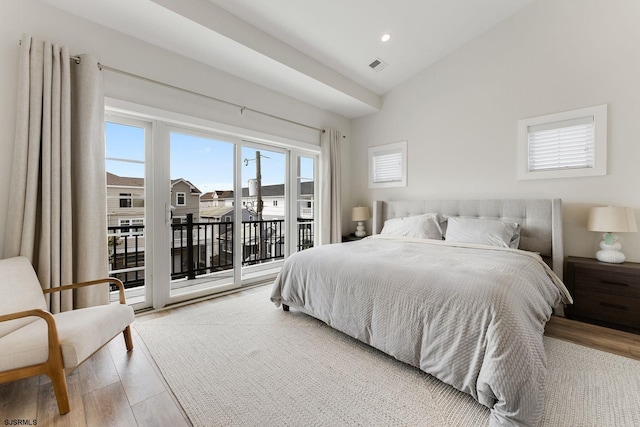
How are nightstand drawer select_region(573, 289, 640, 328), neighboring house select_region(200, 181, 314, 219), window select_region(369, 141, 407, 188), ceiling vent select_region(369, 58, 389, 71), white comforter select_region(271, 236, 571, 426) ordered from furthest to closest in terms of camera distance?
1. window select_region(369, 141, 407, 188)
2. ceiling vent select_region(369, 58, 389, 71)
3. neighboring house select_region(200, 181, 314, 219)
4. nightstand drawer select_region(573, 289, 640, 328)
5. white comforter select_region(271, 236, 571, 426)

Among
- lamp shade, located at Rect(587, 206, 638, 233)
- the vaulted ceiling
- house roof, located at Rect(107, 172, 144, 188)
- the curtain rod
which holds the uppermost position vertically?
the vaulted ceiling

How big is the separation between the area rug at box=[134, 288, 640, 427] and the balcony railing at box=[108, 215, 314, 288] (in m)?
0.86

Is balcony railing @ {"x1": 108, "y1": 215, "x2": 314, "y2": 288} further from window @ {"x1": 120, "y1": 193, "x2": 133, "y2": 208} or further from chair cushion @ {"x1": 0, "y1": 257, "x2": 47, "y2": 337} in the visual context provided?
chair cushion @ {"x1": 0, "y1": 257, "x2": 47, "y2": 337}

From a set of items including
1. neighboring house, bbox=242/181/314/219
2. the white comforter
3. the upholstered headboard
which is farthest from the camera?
neighboring house, bbox=242/181/314/219

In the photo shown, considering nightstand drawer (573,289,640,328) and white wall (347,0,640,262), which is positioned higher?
white wall (347,0,640,262)

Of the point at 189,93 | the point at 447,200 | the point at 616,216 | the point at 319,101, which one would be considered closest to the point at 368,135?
the point at 319,101

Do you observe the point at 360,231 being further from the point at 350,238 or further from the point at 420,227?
the point at 420,227

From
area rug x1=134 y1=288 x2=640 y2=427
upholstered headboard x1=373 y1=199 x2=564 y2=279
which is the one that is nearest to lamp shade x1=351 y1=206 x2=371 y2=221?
upholstered headboard x1=373 y1=199 x2=564 y2=279

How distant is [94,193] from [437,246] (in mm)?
3315

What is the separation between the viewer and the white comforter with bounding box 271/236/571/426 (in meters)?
1.32

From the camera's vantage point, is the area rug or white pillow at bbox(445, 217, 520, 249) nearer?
the area rug

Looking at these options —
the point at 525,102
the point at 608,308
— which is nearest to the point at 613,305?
the point at 608,308

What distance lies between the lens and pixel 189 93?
2.97 meters

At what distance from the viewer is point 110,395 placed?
5.23 feet
